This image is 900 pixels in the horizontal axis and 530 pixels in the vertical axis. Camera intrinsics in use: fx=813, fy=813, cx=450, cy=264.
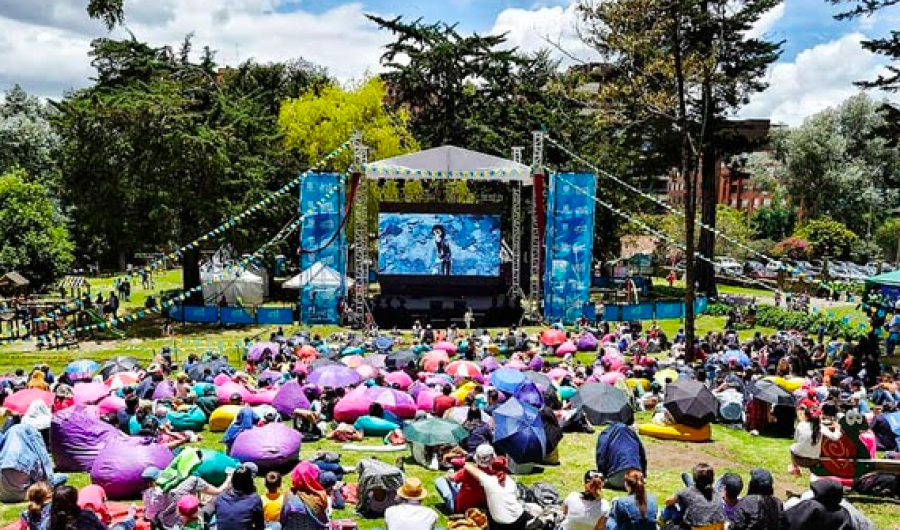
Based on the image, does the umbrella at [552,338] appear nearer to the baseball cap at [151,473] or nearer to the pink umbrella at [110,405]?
the pink umbrella at [110,405]

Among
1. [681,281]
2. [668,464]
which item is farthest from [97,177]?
[681,281]

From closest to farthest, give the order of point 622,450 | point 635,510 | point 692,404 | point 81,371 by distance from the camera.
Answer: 1. point 635,510
2. point 622,450
3. point 692,404
4. point 81,371

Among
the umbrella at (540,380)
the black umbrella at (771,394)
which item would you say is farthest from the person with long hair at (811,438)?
the umbrella at (540,380)

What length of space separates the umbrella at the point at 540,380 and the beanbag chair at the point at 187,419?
6.74m

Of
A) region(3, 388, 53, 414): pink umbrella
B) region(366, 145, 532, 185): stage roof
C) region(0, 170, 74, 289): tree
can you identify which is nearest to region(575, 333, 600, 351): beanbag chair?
region(366, 145, 532, 185): stage roof

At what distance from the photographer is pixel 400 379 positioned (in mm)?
18375

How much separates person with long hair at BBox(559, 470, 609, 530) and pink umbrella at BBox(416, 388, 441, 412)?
726cm

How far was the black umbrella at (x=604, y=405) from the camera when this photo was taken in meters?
16.2

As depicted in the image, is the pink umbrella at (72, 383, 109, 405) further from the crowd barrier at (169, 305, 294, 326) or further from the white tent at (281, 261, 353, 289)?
the crowd barrier at (169, 305, 294, 326)

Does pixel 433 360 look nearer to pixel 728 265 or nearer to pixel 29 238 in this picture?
pixel 29 238

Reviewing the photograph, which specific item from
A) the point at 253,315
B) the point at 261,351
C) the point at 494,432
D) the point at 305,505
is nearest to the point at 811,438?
the point at 494,432

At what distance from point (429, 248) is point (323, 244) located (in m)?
4.53

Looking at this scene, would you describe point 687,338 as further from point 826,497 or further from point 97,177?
point 97,177

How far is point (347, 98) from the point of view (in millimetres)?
44000
